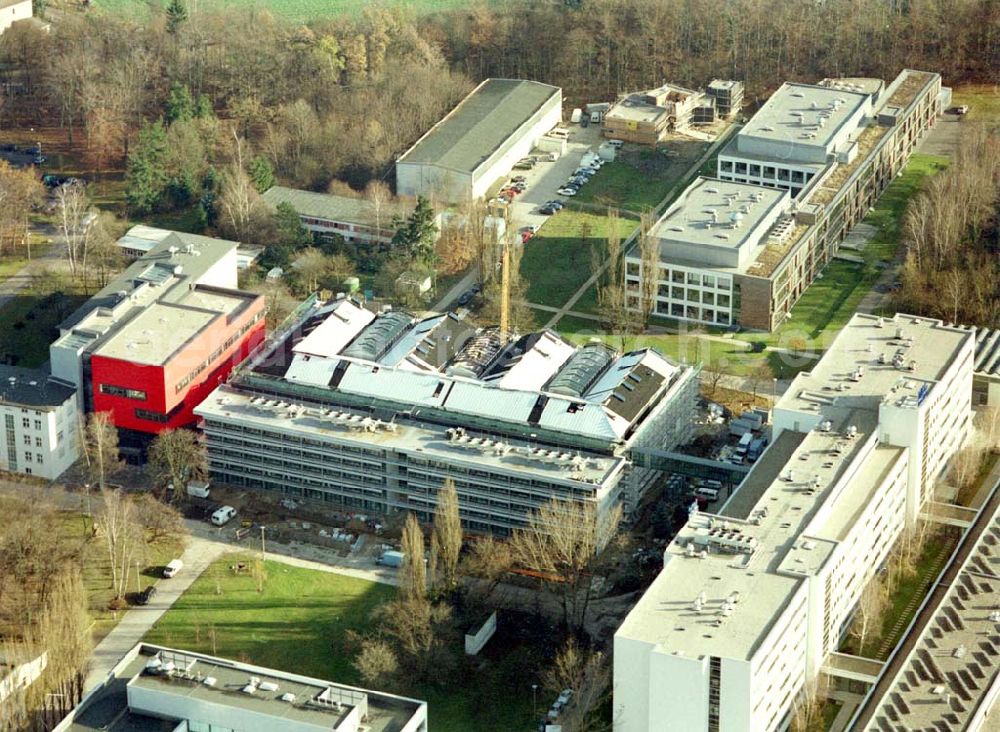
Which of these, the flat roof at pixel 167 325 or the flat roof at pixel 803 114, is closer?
the flat roof at pixel 167 325

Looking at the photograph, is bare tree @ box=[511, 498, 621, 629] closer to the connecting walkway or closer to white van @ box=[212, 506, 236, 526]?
the connecting walkway

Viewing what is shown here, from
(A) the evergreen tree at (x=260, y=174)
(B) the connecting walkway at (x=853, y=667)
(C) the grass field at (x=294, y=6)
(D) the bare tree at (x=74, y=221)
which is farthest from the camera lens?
(C) the grass field at (x=294, y=6)

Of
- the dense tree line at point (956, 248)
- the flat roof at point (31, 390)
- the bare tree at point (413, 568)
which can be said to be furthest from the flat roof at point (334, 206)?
the bare tree at point (413, 568)

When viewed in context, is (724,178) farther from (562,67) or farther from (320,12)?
(320,12)

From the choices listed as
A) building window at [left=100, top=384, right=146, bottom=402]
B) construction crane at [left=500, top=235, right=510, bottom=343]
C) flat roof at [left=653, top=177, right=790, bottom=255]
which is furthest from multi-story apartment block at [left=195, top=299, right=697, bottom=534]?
flat roof at [left=653, top=177, right=790, bottom=255]

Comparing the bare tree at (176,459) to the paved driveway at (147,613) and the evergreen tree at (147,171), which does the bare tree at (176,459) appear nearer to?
the paved driveway at (147,613)

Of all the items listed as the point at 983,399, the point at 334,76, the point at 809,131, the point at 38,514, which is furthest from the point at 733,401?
the point at 334,76
